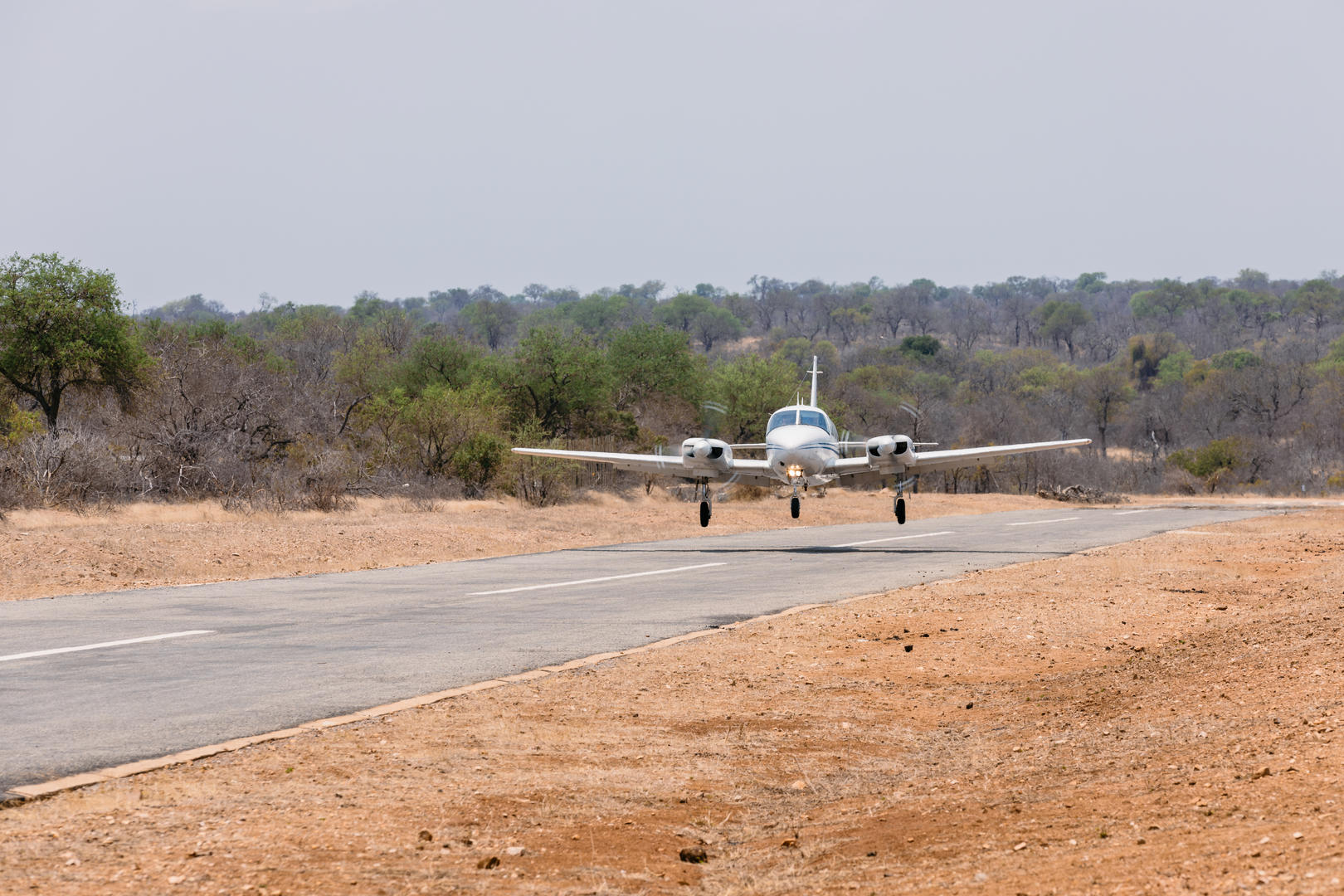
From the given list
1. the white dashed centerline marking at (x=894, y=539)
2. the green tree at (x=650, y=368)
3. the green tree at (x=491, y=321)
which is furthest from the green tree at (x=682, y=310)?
the white dashed centerline marking at (x=894, y=539)

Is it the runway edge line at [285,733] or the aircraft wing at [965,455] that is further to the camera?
the aircraft wing at [965,455]

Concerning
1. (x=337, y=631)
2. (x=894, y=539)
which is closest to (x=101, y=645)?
(x=337, y=631)

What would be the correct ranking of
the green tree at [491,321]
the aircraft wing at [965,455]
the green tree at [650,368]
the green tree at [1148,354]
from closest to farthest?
the aircraft wing at [965,455], the green tree at [650,368], the green tree at [1148,354], the green tree at [491,321]

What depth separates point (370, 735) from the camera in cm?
865

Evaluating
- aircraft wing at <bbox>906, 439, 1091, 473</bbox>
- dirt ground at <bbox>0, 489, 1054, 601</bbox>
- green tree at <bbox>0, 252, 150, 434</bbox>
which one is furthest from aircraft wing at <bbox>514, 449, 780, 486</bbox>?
green tree at <bbox>0, 252, 150, 434</bbox>

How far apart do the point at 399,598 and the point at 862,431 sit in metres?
62.4

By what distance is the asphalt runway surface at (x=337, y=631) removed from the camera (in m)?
9.12

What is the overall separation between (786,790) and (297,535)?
22.9m

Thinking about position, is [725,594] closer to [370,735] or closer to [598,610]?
[598,610]

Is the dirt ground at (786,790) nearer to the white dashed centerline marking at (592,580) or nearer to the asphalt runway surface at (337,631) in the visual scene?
the asphalt runway surface at (337,631)

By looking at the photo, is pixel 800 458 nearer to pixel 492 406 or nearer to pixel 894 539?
pixel 894 539

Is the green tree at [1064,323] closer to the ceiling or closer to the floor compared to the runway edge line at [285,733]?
closer to the ceiling

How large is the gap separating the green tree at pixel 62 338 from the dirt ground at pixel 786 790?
38.3m

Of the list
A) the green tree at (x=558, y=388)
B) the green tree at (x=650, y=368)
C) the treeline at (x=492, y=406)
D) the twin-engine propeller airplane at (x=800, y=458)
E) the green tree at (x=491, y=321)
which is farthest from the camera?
the green tree at (x=491, y=321)
